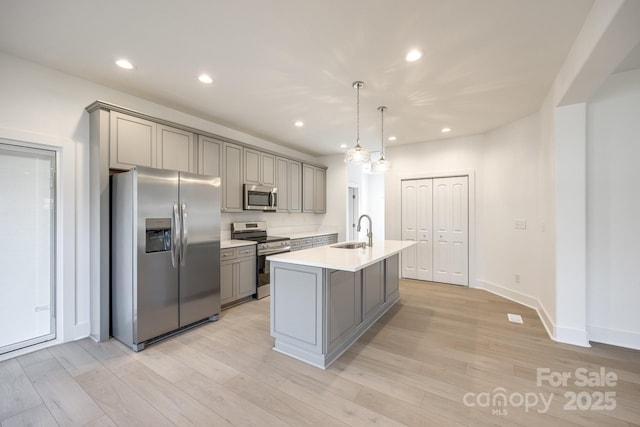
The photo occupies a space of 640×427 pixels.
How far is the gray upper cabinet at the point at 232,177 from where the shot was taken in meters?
4.06

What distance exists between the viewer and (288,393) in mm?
1996

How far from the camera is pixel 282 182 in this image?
17.1 ft

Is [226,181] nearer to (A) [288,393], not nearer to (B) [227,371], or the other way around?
(B) [227,371]

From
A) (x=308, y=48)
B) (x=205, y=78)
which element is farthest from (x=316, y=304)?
(x=205, y=78)

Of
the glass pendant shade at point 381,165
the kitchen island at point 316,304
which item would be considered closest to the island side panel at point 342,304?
the kitchen island at point 316,304

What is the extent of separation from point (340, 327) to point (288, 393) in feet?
2.50

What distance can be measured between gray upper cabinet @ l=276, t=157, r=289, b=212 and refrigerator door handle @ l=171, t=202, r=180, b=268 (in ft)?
7.78

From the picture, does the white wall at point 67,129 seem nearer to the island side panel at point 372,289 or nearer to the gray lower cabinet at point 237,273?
the gray lower cabinet at point 237,273

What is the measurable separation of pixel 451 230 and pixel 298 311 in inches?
148

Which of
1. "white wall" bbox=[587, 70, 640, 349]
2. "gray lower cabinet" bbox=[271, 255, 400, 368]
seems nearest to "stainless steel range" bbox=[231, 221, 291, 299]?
"gray lower cabinet" bbox=[271, 255, 400, 368]

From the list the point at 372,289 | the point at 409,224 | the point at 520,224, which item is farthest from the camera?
the point at 409,224

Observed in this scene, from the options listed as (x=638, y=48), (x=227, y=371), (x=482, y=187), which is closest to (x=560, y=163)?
(x=638, y=48)

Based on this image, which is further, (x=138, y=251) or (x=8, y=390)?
(x=138, y=251)

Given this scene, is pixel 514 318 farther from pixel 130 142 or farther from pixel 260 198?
pixel 130 142
